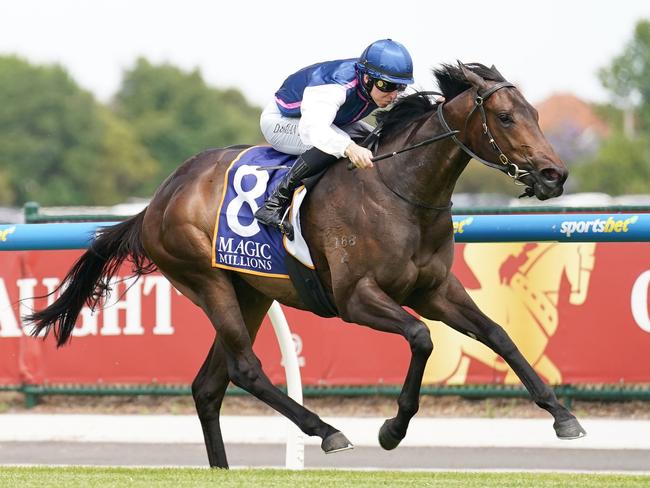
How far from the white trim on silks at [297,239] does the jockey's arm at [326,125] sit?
1.04ft

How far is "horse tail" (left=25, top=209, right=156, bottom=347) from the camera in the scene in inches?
307

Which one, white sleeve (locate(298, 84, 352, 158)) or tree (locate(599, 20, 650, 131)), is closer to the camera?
white sleeve (locate(298, 84, 352, 158))

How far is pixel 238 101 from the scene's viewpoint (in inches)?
5290

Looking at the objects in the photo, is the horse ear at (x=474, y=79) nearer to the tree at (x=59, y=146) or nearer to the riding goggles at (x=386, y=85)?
the riding goggles at (x=386, y=85)

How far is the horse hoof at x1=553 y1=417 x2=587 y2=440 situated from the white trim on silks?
1.51 m

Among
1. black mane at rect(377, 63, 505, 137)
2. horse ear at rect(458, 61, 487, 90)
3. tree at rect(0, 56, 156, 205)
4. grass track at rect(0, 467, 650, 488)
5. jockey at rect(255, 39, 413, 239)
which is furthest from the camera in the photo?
tree at rect(0, 56, 156, 205)

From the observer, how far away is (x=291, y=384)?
7312 millimetres

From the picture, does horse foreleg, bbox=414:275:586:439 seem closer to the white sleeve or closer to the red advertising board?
the white sleeve

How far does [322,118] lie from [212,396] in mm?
1826

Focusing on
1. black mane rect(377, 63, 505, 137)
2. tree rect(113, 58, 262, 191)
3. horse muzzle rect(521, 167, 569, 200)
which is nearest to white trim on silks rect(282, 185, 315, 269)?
black mane rect(377, 63, 505, 137)

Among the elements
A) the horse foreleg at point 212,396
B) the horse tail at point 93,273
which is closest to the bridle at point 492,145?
the horse foreleg at point 212,396

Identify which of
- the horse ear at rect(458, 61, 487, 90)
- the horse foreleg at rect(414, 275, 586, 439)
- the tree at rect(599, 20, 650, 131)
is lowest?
the tree at rect(599, 20, 650, 131)

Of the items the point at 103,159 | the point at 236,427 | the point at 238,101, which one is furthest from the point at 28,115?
the point at 236,427

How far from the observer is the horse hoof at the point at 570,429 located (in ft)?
20.0
